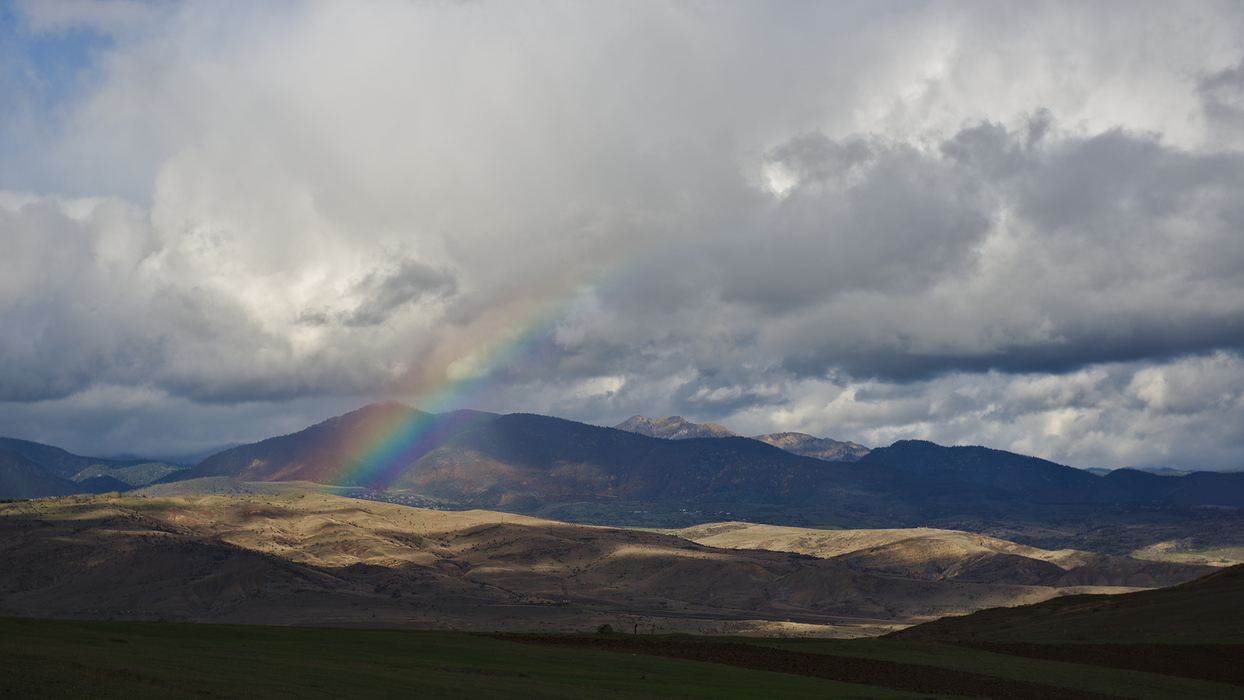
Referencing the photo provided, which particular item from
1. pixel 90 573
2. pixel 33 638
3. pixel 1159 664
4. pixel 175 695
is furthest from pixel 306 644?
pixel 90 573

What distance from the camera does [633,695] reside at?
4847cm

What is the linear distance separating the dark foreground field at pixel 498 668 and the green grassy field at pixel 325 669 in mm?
114

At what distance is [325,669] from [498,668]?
1273 centimetres

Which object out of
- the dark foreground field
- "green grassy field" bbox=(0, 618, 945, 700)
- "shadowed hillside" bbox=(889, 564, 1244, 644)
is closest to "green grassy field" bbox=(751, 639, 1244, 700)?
the dark foreground field

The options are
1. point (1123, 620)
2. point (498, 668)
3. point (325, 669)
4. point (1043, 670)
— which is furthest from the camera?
point (1123, 620)

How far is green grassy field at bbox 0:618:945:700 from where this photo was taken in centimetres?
3562

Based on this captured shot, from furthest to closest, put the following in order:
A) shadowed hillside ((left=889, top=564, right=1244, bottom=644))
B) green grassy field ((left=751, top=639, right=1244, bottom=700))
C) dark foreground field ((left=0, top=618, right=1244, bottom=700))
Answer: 1. shadowed hillside ((left=889, top=564, right=1244, bottom=644))
2. green grassy field ((left=751, top=639, right=1244, bottom=700))
3. dark foreground field ((left=0, top=618, right=1244, bottom=700))

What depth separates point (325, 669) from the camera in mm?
47719

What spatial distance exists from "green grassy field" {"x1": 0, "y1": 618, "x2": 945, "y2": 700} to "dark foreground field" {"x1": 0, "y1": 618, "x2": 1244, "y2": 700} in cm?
11

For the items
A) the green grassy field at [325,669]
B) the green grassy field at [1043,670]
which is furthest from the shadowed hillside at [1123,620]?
the green grassy field at [325,669]

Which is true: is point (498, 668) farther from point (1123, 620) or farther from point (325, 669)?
point (1123, 620)

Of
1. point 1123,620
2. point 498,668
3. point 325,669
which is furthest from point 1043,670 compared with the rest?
point 325,669

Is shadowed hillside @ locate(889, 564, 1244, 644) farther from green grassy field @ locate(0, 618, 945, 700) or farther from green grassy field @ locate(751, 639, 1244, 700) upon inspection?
green grassy field @ locate(0, 618, 945, 700)

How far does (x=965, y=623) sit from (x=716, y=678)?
65353mm
